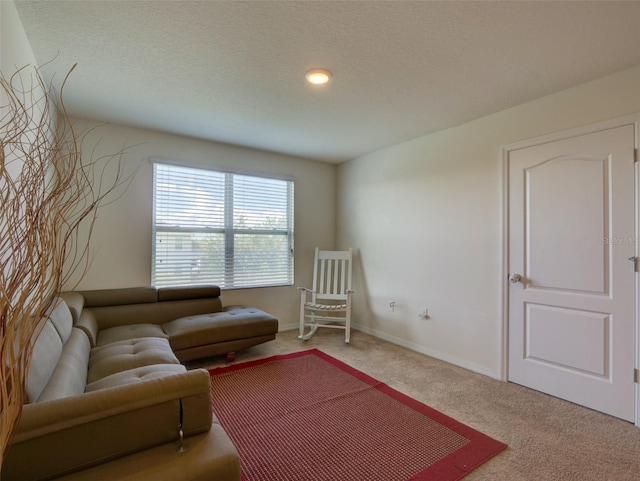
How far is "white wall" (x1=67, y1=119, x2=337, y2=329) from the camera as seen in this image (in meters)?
3.10

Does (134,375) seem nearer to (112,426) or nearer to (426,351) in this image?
(112,426)

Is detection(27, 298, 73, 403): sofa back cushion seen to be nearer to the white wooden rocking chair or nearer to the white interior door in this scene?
the white wooden rocking chair

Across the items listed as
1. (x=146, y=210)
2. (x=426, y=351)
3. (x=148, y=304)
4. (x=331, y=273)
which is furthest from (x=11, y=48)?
(x=426, y=351)

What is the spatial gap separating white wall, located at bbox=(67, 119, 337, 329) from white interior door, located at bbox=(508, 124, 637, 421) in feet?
8.36

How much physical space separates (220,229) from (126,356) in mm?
1952

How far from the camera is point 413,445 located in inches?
69.9

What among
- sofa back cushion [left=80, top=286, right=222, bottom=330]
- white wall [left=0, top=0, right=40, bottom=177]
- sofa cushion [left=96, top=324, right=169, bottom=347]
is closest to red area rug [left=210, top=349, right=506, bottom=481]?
sofa cushion [left=96, top=324, right=169, bottom=347]

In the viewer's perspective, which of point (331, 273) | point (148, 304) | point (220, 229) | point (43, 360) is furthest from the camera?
point (331, 273)

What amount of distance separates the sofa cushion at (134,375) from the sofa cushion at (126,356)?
0.10 m

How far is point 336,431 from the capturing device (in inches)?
A: 75.2

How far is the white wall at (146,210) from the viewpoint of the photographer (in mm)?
3102

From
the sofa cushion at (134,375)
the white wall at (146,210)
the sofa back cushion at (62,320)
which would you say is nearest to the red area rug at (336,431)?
the sofa cushion at (134,375)

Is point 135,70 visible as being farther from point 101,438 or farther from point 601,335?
point 601,335

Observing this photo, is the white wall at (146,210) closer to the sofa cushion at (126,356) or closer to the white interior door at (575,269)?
the sofa cushion at (126,356)
